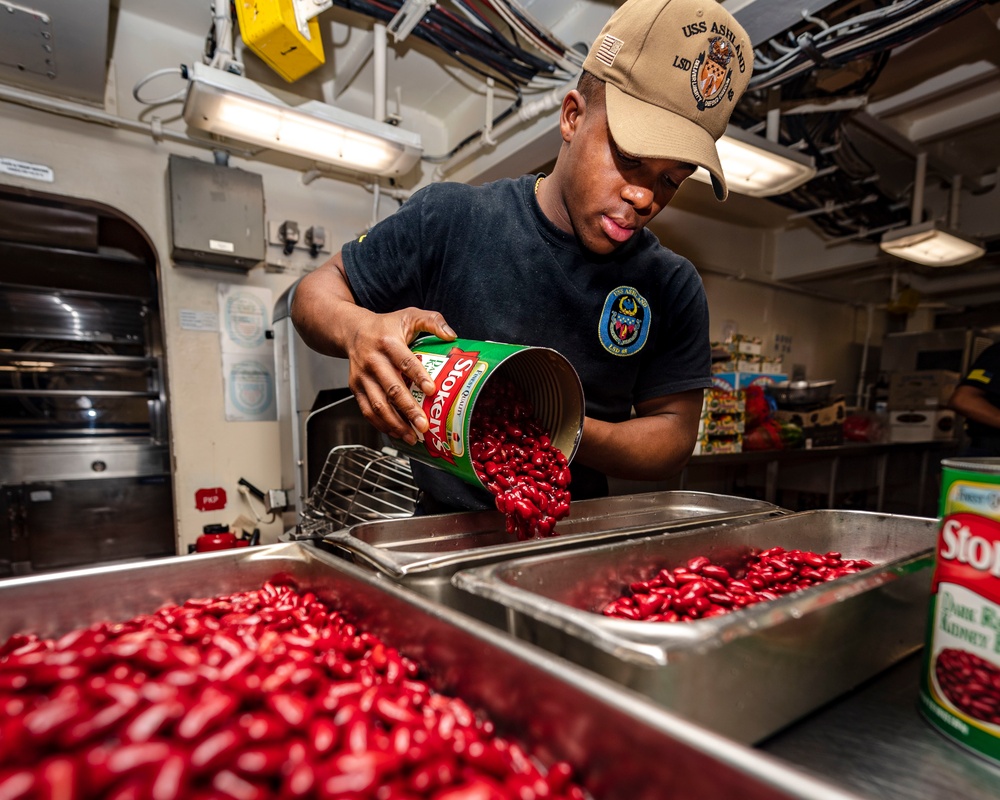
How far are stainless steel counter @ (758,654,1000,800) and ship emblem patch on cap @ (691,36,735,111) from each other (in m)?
1.10

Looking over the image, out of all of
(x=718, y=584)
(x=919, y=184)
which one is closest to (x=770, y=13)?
(x=718, y=584)

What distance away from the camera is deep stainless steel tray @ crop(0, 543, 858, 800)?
0.35m

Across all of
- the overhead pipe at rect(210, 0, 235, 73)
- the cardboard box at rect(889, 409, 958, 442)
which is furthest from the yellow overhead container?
the cardboard box at rect(889, 409, 958, 442)

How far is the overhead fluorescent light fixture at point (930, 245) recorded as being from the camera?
12.9 feet

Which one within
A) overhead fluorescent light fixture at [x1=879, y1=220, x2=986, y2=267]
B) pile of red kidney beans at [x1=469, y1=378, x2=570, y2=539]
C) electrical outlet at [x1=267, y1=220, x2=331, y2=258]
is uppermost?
overhead fluorescent light fixture at [x1=879, y1=220, x2=986, y2=267]

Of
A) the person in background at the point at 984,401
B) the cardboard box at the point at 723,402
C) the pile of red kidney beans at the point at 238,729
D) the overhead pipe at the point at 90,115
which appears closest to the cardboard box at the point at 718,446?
the cardboard box at the point at 723,402

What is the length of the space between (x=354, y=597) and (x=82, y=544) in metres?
4.12

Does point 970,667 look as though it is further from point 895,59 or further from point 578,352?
point 895,59

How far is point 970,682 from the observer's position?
0.50 m

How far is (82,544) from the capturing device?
3.67 m

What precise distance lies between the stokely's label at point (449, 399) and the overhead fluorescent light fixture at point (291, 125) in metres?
2.14

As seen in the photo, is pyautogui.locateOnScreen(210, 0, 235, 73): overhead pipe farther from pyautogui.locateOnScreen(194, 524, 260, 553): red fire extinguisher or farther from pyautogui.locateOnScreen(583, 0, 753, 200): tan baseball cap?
pyautogui.locateOnScreen(194, 524, 260, 553): red fire extinguisher

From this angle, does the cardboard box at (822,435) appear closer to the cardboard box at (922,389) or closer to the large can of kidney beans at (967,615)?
the cardboard box at (922,389)

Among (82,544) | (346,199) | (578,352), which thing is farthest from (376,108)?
(82,544)
